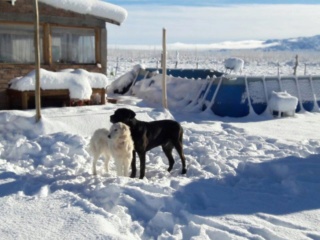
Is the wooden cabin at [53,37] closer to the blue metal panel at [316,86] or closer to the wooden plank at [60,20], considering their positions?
the wooden plank at [60,20]

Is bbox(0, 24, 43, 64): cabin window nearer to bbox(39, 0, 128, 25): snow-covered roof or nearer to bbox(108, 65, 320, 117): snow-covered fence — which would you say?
bbox(39, 0, 128, 25): snow-covered roof

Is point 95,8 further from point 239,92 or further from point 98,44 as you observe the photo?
point 239,92

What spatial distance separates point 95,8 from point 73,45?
54.6 inches

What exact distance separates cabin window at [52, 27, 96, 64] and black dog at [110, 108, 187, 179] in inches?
264

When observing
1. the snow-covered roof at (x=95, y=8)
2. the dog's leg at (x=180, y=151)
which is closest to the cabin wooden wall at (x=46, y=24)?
the snow-covered roof at (x=95, y=8)

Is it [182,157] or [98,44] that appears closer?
[182,157]

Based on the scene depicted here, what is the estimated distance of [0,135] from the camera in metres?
9.56

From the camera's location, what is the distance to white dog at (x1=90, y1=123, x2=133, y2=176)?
22.8 ft

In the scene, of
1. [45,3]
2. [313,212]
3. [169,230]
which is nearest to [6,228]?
[169,230]

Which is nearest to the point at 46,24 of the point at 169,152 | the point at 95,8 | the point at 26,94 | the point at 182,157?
the point at 95,8

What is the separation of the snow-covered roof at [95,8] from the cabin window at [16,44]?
1080 millimetres

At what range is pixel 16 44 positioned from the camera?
1289 centimetres

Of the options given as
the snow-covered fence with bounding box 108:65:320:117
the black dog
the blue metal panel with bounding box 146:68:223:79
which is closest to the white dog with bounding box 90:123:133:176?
the black dog

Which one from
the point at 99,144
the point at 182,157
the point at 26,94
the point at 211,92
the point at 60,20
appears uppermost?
the point at 60,20
